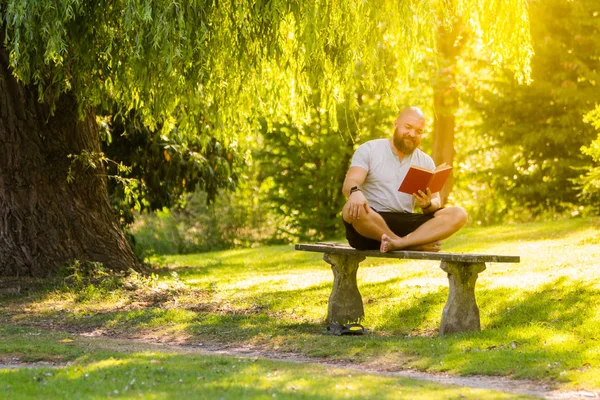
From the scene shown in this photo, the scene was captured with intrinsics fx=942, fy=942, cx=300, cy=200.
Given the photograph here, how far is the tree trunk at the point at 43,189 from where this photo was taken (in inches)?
460

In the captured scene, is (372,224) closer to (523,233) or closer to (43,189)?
(43,189)

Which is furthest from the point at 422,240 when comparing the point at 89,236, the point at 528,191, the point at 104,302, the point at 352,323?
the point at 528,191

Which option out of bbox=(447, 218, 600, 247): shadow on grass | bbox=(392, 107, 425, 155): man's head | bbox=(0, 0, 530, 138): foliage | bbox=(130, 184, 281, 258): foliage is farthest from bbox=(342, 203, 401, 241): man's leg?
bbox=(130, 184, 281, 258): foliage

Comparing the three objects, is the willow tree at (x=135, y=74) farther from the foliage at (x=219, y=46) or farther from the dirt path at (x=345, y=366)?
the dirt path at (x=345, y=366)

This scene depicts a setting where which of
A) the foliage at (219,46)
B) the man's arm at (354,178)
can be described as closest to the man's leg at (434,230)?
the man's arm at (354,178)

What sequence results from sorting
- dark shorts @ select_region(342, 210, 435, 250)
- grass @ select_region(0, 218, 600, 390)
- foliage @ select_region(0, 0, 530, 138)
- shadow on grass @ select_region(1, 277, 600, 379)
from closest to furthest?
shadow on grass @ select_region(1, 277, 600, 379)
grass @ select_region(0, 218, 600, 390)
dark shorts @ select_region(342, 210, 435, 250)
foliage @ select_region(0, 0, 530, 138)

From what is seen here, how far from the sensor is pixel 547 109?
22516mm

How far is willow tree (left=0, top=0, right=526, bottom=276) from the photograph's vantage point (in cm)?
927

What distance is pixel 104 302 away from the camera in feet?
36.8

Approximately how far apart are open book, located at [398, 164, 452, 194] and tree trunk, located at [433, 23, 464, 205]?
530 inches

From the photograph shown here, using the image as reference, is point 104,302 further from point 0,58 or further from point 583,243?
point 583,243

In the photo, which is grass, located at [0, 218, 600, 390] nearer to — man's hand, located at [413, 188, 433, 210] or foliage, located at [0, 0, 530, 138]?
man's hand, located at [413, 188, 433, 210]

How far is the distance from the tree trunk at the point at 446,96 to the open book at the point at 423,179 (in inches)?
530

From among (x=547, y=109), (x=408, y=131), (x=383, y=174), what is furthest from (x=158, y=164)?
(x=547, y=109)
